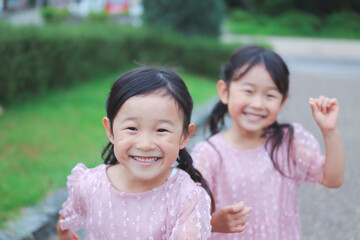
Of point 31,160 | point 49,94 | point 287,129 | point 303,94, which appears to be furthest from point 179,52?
point 287,129

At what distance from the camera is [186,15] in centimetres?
1073

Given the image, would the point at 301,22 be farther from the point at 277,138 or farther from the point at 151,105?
the point at 151,105

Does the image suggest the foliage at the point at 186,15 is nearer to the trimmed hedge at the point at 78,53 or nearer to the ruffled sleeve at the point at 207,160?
the trimmed hedge at the point at 78,53

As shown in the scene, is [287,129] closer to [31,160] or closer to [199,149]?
[199,149]

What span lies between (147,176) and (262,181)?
2.76ft

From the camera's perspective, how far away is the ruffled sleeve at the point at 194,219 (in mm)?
1526

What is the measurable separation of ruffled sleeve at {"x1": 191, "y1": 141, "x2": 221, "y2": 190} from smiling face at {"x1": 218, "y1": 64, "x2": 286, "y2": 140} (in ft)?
0.66

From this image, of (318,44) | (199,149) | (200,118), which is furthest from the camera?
(318,44)

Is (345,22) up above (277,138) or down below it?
above

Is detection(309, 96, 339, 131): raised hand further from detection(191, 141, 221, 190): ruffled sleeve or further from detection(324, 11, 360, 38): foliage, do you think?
detection(324, 11, 360, 38): foliage

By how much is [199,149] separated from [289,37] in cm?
2171

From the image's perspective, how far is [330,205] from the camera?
154 inches

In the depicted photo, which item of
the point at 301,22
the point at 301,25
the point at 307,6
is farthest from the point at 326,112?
the point at 307,6

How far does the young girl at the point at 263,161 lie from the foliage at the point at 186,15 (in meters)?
8.43
